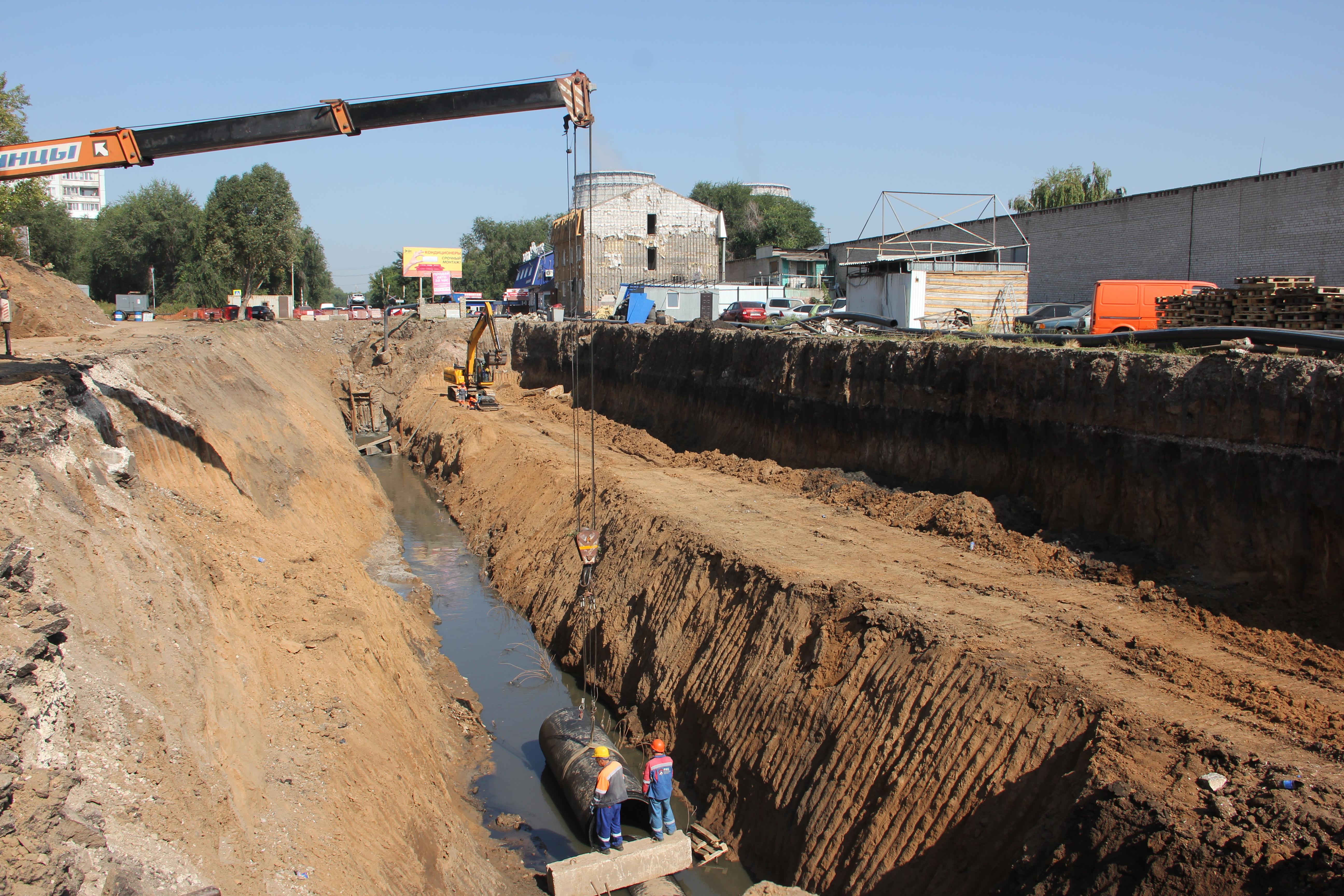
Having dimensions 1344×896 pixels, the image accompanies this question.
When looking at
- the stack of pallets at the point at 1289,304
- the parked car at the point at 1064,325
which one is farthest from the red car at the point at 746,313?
the stack of pallets at the point at 1289,304

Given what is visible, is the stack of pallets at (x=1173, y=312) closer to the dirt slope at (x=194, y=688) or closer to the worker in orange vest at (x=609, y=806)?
the worker in orange vest at (x=609, y=806)

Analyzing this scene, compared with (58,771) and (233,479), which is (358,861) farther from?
(233,479)

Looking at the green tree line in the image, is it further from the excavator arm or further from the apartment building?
the apartment building

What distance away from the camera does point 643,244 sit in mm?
53375

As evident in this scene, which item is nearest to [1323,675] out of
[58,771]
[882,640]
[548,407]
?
[882,640]

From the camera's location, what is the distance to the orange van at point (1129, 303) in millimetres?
21234

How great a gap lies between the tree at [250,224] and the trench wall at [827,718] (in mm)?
49488

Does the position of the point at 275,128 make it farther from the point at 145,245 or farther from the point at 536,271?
the point at 145,245

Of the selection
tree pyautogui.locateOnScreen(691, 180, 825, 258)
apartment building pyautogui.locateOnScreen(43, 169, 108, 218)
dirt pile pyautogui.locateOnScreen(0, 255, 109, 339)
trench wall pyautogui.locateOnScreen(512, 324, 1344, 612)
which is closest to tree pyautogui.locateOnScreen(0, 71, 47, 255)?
dirt pile pyautogui.locateOnScreen(0, 255, 109, 339)

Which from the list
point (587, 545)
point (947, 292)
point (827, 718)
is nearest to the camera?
point (827, 718)

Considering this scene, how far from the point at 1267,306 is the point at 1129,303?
6172mm

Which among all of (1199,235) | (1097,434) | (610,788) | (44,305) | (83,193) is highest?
(83,193)

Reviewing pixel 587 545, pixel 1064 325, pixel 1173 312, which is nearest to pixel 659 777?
pixel 587 545

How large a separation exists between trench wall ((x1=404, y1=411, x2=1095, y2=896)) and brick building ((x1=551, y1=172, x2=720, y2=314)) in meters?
38.2
